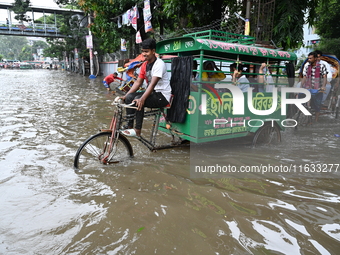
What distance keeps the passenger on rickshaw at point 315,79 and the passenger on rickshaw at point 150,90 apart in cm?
515

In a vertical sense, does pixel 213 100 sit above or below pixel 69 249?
above

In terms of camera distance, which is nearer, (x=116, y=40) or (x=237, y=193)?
(x=237, y=193)

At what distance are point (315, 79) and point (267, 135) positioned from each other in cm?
331

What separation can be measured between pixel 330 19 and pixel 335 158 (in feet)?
40.3

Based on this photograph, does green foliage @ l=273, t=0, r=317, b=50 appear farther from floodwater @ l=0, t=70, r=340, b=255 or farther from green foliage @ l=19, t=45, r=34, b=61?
green foliage @ l=19, t=45, r=34, b=61

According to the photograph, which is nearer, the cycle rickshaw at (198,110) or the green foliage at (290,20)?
the cycle rickshaw at (198,110)

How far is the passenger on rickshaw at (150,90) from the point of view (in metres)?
3.81

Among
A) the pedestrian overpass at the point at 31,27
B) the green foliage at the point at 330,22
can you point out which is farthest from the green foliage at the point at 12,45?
the green foliage at the point at 330,22

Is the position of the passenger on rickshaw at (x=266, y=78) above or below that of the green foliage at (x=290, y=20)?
below

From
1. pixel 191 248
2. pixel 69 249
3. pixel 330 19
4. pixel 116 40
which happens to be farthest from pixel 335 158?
pixel 116 40

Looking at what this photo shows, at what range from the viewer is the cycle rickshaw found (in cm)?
391

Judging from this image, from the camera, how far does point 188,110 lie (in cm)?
436

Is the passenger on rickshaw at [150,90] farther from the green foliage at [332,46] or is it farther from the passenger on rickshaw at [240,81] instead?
the green foliage at [332,46]

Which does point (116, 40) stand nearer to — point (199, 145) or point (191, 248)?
point (199, 145)
